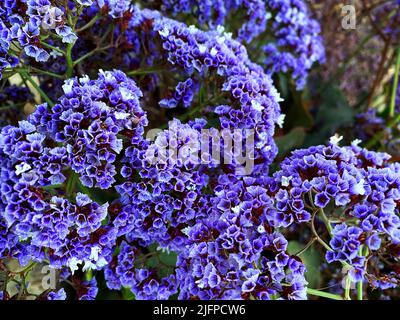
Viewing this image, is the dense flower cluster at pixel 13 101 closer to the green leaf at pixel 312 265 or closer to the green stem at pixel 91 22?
the green stem at pixel 91 22

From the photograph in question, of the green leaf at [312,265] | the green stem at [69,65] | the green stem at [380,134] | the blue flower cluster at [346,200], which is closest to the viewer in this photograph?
the blue flower cluster at [346,200]

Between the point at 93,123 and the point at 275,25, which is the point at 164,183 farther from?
the point at 275,25

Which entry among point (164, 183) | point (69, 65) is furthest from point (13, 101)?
point (164, 183)

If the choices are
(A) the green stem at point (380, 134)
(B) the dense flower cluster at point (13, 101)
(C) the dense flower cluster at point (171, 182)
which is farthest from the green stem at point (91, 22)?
(A) the green stem at point (380, 134)

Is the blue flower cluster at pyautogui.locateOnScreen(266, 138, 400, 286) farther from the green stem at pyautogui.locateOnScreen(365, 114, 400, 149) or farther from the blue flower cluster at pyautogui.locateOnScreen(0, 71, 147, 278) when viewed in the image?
the green stem at pyautogui.locateOnScreen(365, 114, 400, 149)

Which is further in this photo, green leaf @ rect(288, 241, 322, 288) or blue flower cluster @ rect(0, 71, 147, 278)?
green leaf @ rect(288, 241, 322, 288)

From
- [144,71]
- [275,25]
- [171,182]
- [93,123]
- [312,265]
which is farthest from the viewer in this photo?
[275,25]

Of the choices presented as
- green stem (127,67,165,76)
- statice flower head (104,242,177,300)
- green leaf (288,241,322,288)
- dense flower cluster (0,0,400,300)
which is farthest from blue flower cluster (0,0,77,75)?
green leaf (288,241,322,288)
